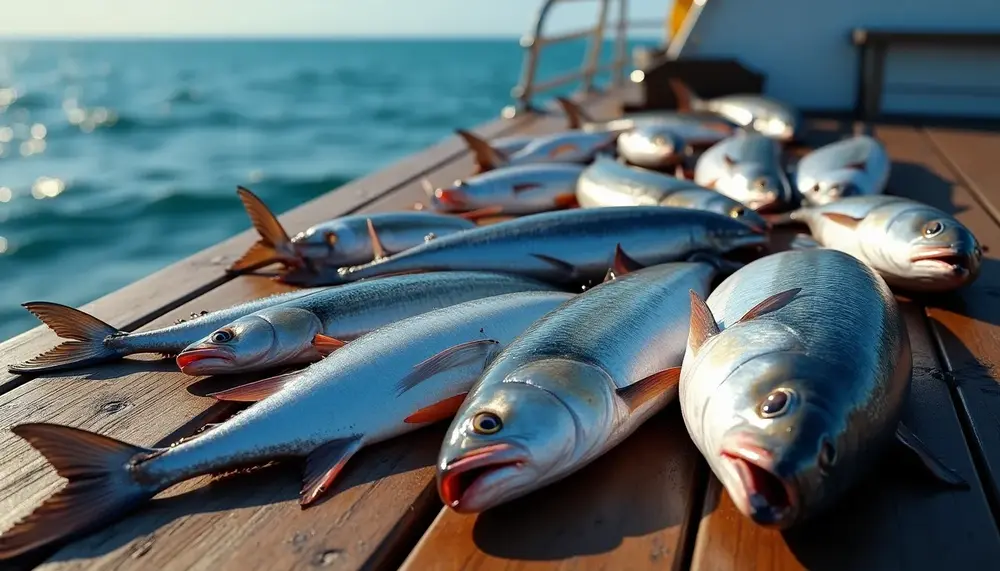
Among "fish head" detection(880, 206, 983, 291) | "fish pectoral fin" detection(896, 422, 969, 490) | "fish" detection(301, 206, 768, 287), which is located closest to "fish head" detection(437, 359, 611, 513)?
"fish pectoral fin" detection(896, 422, 969, 490)

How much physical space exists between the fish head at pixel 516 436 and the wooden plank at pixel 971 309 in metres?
0.96

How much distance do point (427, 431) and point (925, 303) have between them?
195cm

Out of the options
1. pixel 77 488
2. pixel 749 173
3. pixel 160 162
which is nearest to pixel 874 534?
pixel 77 488

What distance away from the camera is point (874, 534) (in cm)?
162

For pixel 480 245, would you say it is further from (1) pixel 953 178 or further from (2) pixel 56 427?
(1) pixel 953 178

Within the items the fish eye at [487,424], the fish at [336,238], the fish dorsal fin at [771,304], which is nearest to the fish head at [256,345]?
the fish at [336,238]

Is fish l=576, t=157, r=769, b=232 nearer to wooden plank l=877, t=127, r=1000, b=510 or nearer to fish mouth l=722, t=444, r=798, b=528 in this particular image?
wooden plank l=877, t=127, r=1000, b=510

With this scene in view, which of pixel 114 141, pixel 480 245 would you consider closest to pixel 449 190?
pixel 480 245

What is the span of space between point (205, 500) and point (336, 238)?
1697mm

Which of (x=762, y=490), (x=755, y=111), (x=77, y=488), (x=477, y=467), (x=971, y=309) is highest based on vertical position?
(x=77, y=488)

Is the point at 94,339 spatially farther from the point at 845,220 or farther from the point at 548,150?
the point at 548,150

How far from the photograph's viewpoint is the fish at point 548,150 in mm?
4863

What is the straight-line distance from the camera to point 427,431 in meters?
2.09

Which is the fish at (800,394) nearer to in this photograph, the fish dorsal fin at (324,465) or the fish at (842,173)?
the fish dorsal fin at (324,465)
